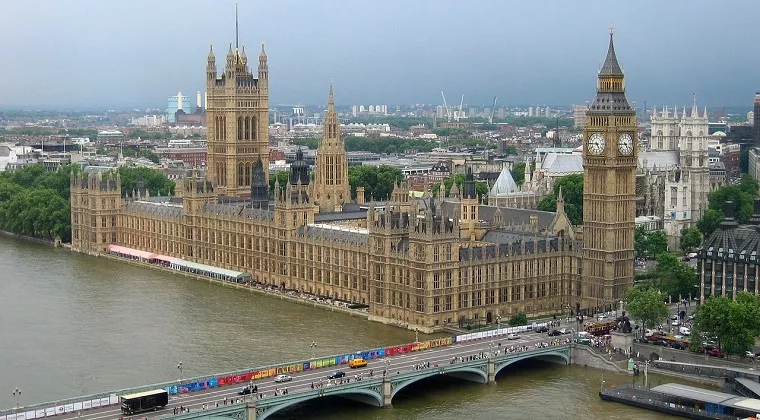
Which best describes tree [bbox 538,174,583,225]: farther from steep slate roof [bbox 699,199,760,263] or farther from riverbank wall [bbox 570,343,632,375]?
riverbank wall [bbox 570,343,632,375]

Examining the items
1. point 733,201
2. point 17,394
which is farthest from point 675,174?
point 17,394

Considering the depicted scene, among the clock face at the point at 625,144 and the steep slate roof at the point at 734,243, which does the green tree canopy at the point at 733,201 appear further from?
the steep slate roof at the point at 734,243

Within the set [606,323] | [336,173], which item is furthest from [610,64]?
[336,173]

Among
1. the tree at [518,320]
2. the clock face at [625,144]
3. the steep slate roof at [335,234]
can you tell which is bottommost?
the tree at [518,320]

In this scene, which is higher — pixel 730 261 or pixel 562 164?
pixel 562 164

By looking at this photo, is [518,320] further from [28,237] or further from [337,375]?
[28,237]

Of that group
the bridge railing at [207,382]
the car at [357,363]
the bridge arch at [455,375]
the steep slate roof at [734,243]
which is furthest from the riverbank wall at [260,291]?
the steep slate roof at [734,243]
